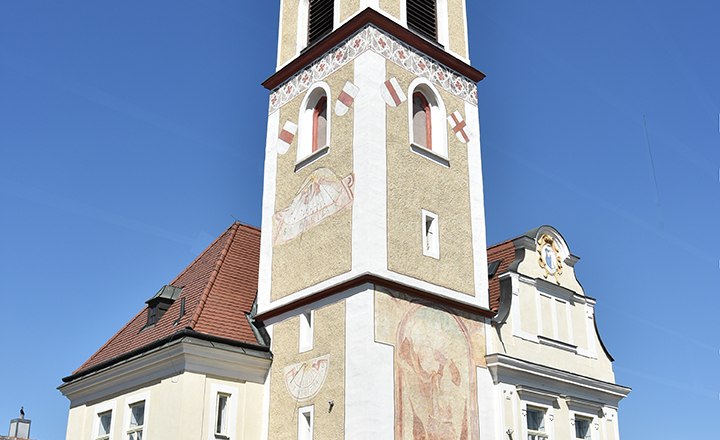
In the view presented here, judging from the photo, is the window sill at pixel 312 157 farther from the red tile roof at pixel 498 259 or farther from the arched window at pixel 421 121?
the red tile roof at pixel 498 259

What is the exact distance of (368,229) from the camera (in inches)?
714

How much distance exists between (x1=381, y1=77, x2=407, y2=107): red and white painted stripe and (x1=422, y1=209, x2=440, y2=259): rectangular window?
8.57 feet

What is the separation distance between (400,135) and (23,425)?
2184 centimetres

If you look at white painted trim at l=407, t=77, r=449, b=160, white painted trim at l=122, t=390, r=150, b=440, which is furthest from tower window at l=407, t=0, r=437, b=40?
white painted trim at l=122, t=390, r=150, b=440

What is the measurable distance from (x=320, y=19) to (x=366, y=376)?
9.94m

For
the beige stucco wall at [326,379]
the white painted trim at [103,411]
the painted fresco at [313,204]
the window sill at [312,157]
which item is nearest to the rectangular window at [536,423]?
the beige stucco wall at [326,379]

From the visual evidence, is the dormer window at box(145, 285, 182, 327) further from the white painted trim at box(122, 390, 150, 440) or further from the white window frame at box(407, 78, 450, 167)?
the white window frame at box(407, 78, 450, 167)

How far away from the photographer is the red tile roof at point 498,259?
21.7 meters

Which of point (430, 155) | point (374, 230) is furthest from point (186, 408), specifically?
point (430, 155)

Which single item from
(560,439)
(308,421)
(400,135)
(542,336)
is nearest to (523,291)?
(542,336)

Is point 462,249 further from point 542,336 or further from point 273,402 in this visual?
point 273,402

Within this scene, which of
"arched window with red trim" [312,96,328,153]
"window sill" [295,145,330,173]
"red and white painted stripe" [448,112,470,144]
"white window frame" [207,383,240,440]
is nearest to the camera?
"white window frame" [207,383,240,440]

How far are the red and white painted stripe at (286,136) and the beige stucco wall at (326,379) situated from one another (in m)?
4.56

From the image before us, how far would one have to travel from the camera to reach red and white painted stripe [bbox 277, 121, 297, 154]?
70.6 ft
